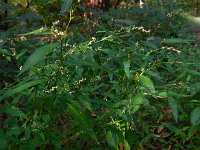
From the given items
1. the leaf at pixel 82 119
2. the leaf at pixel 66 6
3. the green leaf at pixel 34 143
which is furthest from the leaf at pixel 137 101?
the leaf at pixel 66 6

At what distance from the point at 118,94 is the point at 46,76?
638mm

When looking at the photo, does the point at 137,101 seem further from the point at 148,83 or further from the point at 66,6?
the point at 66,6

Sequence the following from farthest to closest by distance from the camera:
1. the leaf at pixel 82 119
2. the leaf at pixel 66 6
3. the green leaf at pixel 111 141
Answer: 1. the green leaf at pixel 111 141
2. the leaf at pixel 82 119
3. the leaf at pixel 66 6

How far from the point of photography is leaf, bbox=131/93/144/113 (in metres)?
2.42

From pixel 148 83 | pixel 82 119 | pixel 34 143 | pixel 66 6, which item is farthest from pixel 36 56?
pixel 148 83

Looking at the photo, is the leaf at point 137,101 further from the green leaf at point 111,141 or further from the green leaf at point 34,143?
the green leaf at point 34,143

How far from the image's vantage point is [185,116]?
3.48 m

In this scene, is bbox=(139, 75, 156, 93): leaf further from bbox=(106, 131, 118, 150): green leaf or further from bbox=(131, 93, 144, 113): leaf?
bbox=(106, 131, 118, 150): green leaf

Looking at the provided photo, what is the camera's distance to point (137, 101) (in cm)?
243

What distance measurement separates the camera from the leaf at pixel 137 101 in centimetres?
242

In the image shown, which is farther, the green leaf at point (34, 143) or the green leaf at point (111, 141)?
the green leaf at point (111, 141)

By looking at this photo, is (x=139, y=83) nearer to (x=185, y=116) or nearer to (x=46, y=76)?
(x=46, y=76)

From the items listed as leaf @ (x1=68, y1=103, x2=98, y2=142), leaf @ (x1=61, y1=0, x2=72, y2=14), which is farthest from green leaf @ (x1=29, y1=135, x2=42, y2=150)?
leaf @ (x1=61, y1=0, x2=72, y2=14)

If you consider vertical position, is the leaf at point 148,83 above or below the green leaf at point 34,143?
above
